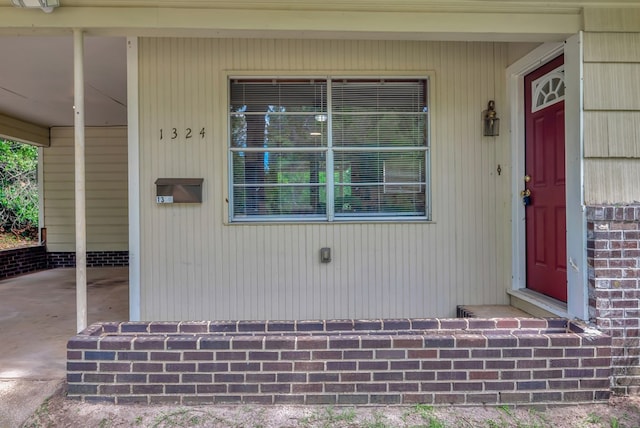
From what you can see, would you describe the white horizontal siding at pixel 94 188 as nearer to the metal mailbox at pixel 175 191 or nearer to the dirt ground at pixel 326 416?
the metal mailbox at pixel 175 191

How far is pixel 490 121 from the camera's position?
3.24 m

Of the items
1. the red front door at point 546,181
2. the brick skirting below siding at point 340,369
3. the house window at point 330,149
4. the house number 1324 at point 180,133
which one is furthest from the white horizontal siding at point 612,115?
the house number 1324 at point 180,133

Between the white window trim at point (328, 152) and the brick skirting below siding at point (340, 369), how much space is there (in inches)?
50.7

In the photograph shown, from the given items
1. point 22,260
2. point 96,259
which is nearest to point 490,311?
point 96,259

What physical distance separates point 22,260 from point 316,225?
5.62 m

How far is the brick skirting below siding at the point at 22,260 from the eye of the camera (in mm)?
5758

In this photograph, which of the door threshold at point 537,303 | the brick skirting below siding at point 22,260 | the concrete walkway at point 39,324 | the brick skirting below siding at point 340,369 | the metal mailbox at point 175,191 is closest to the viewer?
the brick skirting below siding at point 340,369

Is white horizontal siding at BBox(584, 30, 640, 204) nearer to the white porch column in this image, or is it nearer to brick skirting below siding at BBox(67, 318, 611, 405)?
brick skirting below siding at BBox(67, 318, 611, 405)

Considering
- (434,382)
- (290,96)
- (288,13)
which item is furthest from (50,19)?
(434,382)

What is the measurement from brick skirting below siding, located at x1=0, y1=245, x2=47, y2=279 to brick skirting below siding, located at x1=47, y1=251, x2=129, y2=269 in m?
0.13

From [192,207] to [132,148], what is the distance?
0.69 meters

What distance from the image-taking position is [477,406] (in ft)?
6.92

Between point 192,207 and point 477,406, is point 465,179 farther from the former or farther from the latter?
point 192,207

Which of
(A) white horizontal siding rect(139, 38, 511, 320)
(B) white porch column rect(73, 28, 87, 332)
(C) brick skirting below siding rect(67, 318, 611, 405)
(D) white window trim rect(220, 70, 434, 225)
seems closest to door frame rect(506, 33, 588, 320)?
(C) brick skirting below siding rect(67, 318, 611, 405)
